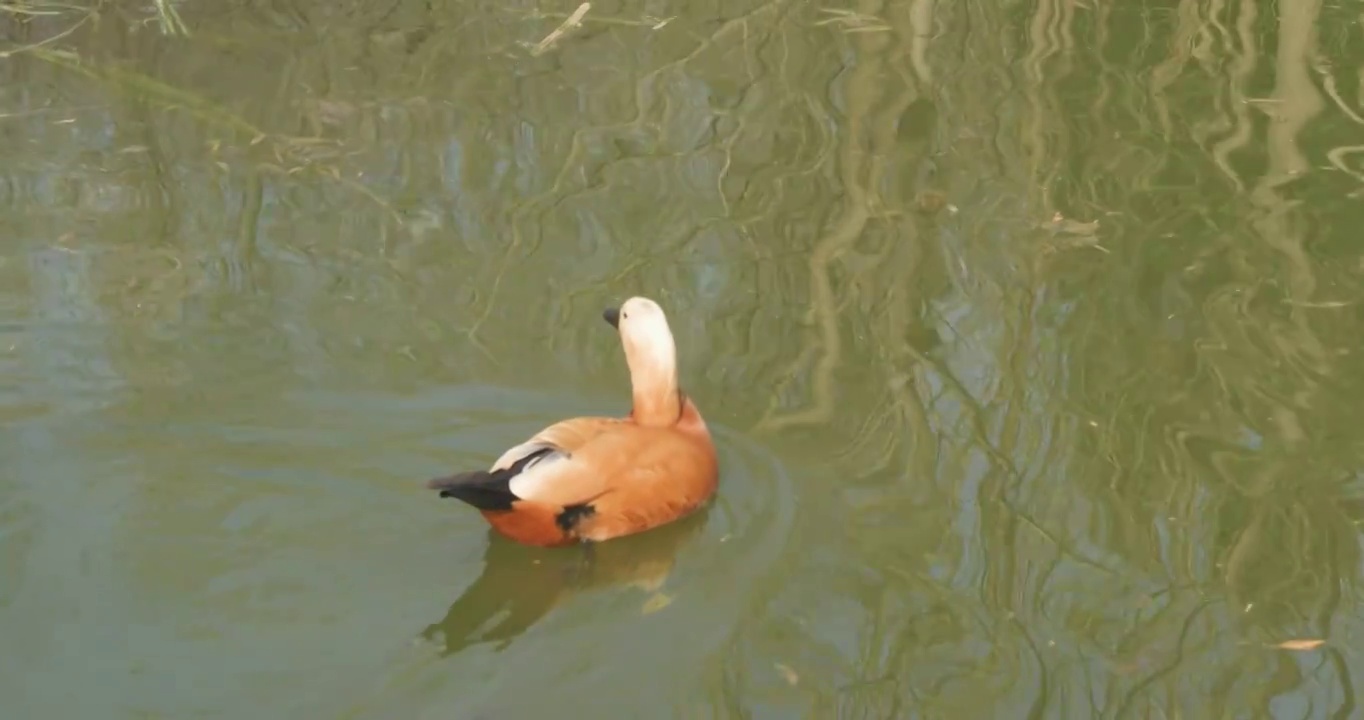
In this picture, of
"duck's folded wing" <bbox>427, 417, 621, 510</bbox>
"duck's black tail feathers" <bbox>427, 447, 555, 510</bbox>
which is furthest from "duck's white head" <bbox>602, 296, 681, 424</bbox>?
"duck's black tail feathers" <bbox>427, 447, 555, 510</bbox>

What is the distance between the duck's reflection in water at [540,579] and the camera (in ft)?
15.7

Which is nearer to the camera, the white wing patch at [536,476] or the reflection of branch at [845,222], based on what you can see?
the white wing patch at [536,476]

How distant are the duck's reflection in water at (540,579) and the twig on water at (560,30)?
16.6 ft

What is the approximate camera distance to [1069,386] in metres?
6.20

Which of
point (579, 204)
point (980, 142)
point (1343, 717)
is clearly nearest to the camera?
point (1343, 717)

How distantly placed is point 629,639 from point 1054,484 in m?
1.61

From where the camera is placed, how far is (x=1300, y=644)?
4785 millimetres

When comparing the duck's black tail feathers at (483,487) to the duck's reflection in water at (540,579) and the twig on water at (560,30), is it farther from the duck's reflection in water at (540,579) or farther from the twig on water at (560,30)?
the twig on water at (560,30)

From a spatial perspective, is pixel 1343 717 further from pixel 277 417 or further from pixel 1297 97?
pixel 1297 97

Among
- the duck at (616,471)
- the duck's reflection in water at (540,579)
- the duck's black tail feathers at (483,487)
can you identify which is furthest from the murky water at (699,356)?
the duck's black tail feathers at (483,487)

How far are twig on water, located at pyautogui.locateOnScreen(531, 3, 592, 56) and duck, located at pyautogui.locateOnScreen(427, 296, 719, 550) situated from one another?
14.6 ft

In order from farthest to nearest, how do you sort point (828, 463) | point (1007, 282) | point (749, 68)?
point (749, 68) < point (1007, 282) < point (828, 463)

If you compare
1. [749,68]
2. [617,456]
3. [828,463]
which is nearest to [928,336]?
[828,463]

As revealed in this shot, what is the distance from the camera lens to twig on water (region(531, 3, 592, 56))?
9992mm
